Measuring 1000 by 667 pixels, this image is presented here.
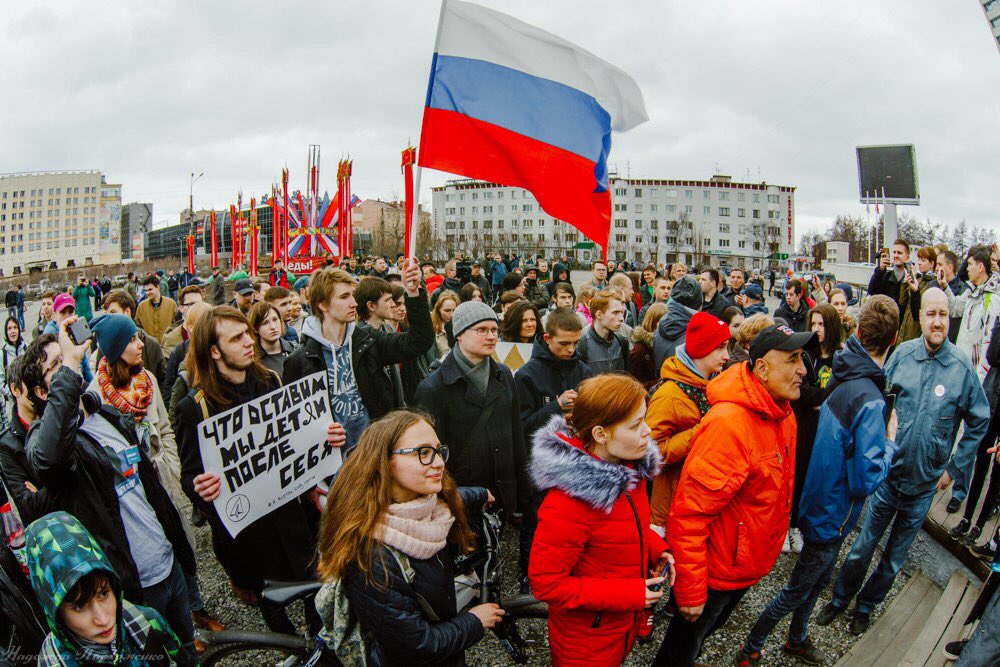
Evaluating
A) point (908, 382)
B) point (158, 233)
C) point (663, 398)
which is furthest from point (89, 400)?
point (158, 233)

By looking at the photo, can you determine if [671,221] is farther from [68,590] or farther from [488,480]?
[68,590]

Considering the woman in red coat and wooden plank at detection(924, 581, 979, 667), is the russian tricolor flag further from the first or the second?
wooden plank at detection(924, 581, 979, 667)

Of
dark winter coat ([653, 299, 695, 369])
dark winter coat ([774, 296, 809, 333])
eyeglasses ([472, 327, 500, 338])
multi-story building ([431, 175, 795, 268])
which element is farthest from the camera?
multi-story building ([431, 175, 795, 268])

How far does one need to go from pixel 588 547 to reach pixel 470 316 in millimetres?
1642

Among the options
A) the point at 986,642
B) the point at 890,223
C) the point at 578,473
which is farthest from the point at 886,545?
the point at 890,223

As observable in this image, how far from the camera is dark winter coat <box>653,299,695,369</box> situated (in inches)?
194

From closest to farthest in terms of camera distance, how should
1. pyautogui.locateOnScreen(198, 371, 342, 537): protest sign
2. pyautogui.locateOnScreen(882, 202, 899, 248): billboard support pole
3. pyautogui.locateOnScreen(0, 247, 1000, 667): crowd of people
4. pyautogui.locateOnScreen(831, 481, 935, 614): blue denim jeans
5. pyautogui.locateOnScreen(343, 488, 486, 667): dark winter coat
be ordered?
pyautogui.locateOnScreen(343, 488, 486, 667): dark winter coat → pyautogui.locateOnScreen(0, 247, 1000, 667): crowd of people → pyautogui.locateOnScreen(198, 371, 342, 537): protest sign → pyautogui.locateOnScreen(831, 481, 935, 614): blue denim jeans → pyautogui.locateOnScreen(882, 202, 899, 248): billboard support pole

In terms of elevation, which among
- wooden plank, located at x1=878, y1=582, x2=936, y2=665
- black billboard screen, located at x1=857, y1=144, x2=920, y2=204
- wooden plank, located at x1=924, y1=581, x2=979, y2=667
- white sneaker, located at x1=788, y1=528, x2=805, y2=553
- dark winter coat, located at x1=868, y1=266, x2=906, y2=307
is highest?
black billboard screen, located at x1=857, y1=144, x2=920, y2=204

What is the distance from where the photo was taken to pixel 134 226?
11725 centimetres

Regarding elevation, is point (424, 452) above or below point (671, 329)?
below

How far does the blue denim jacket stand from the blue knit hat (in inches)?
184

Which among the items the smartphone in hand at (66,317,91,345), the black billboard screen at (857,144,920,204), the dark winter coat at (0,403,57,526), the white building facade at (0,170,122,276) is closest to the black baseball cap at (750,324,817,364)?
the smartphone in hand at (66,317,91,345)

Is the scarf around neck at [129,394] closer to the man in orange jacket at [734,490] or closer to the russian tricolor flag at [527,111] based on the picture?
the russian tricolor flag at [527,111]

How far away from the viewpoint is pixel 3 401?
15.2ft
